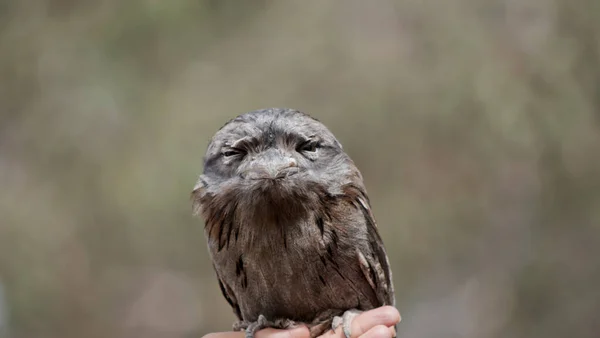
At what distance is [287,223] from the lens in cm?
146

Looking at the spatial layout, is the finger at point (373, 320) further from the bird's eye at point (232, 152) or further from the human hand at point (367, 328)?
the bird's eye at point (232, 152)

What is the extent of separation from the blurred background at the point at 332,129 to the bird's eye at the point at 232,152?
1565mm

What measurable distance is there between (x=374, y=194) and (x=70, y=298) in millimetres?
1735

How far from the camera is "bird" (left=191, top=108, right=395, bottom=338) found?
144cm

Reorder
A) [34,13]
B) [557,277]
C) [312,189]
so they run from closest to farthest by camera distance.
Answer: [312,189], [557,277], [34,13]

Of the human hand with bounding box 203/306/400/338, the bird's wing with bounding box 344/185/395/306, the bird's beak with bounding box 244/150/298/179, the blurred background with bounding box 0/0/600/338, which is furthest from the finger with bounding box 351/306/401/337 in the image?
the blurred background with bounding box 0/0/600/338

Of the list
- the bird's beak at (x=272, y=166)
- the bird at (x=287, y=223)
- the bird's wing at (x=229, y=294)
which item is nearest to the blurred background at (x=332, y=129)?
the bird's wing at (x=229, y=294)

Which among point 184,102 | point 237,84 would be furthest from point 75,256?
point 237,84

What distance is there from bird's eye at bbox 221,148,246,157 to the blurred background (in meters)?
1.56

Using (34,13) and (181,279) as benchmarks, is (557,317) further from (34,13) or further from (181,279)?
(34,13)

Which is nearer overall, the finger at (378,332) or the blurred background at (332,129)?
the finger at (378,332)

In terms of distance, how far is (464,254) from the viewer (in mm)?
3006

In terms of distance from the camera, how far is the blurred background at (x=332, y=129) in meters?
2.93

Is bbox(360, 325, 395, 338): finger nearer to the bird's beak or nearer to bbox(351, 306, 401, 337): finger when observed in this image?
bbox(351, 306, 401, 337): finger
